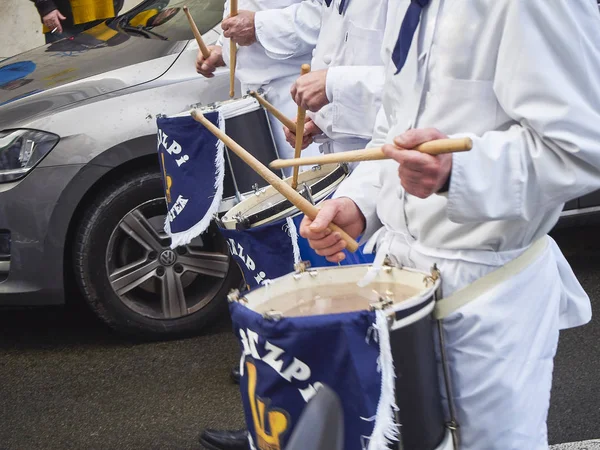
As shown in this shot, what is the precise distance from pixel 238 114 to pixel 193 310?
1.47m

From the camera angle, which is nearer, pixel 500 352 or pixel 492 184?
pixel 492 184

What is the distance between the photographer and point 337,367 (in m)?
1.67

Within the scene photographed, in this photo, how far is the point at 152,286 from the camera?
450cm

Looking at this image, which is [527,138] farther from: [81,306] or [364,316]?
[81,306]

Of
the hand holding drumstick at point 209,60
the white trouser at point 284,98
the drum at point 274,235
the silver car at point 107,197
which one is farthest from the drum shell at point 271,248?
the silver car at point 107,197

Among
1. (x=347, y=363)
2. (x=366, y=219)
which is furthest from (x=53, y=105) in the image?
(x=347, y=363)

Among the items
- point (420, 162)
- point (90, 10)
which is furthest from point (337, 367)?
point (90, 10)

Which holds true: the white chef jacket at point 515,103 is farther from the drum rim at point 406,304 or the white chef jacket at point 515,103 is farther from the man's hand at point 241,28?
the man's hand at point 241,28

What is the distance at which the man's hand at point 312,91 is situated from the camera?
2.78 metres

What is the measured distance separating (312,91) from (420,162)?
4.12 feet

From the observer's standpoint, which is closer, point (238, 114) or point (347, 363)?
point (347, 363)

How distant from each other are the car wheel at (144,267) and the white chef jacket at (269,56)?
0.77m

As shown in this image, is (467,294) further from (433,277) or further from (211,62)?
(211,62)

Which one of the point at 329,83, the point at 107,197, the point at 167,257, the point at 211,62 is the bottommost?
the point at 167,257
